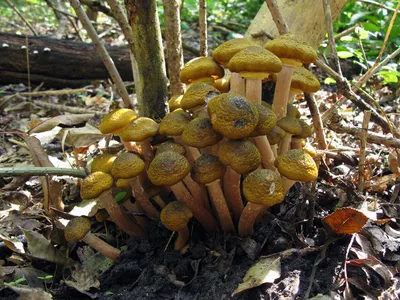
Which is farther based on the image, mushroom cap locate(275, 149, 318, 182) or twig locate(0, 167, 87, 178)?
twig locate(0, 167, 87, 178)

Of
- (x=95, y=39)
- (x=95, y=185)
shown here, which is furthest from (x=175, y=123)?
(x=95, y=39)

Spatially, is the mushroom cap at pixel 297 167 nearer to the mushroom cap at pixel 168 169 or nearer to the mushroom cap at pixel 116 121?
the mushroom cap at pixel 168 169

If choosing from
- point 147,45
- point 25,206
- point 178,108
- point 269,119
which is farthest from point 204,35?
point 25,206

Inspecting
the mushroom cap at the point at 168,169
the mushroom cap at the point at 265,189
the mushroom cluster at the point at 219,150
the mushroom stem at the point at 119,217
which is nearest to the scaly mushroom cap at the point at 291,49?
the mushroom cluster at the point at 219,150

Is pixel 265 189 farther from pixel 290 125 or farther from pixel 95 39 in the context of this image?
pixel 95 39

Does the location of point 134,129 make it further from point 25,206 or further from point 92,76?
point 92,76

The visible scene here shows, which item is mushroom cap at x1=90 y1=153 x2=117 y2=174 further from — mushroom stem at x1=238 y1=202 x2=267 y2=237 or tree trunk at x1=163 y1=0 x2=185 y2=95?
tree trunk at x1=163 y1=0 x2=185 y2=95

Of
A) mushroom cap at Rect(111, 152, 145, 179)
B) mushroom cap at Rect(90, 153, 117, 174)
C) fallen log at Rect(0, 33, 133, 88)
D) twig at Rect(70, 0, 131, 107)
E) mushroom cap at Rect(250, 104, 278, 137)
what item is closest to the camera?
mushroom cap at Rect(250, 104, 278, 137)

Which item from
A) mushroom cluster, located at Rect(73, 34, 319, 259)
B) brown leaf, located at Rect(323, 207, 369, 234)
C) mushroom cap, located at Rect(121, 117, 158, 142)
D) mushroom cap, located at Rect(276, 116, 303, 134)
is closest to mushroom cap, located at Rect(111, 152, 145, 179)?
mushroom cluster, located at Rect(73, 34, 319, 259)
